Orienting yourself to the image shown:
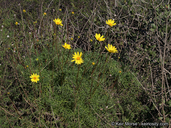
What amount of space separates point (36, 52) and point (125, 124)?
1.80 m

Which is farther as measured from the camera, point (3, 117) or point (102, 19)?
point (102, 19)

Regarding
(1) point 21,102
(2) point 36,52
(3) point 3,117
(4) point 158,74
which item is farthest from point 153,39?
(3) point 3,117

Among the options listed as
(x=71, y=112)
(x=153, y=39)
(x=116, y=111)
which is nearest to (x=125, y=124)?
(x=116, y=111)

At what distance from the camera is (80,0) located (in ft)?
11.1

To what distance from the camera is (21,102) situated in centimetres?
189

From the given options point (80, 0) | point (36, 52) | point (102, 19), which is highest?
point (80, 0)

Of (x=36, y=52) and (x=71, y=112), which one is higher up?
(x=36, y=52)

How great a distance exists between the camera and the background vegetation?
1.72 meters

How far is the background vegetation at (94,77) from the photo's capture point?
1.72 metres

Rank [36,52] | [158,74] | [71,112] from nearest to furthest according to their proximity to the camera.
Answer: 1. [71,112]
2. [158,74]
3. [36,52]

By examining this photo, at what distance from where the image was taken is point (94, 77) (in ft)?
7.09

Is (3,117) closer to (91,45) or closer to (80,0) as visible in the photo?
(91,45)

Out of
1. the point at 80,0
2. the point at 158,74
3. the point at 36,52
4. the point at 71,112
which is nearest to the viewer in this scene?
the point at 71,112

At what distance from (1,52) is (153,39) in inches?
105
